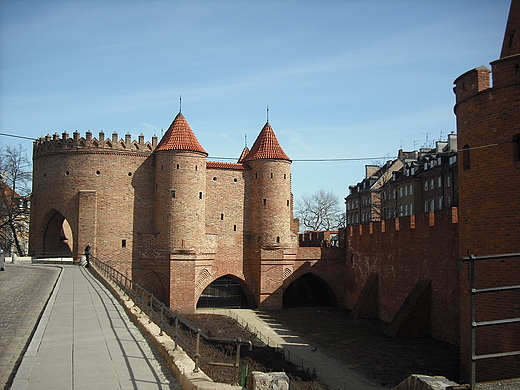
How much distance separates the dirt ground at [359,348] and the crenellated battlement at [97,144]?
446 inches

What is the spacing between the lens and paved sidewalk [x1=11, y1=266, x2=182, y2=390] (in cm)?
745

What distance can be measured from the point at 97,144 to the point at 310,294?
1823 centimetres

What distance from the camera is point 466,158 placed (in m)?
14.0

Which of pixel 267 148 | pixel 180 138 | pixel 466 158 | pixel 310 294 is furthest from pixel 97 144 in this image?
pixel 466 158

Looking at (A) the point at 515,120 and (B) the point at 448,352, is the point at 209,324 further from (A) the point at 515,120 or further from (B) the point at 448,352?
(A) the point at 515,120

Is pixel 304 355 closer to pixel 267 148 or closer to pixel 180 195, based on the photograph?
pixel 180 195

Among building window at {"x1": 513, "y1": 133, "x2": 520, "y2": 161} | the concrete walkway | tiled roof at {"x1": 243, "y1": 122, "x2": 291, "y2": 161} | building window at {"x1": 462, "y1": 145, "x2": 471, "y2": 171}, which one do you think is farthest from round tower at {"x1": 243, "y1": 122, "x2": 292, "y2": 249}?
building window at {"x1": 513, "y1": 133, "x2": 520, "y2": 161}

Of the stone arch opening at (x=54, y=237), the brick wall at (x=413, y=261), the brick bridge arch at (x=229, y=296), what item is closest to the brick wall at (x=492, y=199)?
the brick wall at (x=413, y=261)

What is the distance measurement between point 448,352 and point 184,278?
55.8 ft

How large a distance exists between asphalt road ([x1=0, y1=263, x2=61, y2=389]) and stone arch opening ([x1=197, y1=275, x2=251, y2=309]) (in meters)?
12.0

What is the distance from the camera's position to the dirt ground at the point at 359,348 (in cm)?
1692

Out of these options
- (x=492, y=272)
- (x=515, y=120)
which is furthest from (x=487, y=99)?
(x=492, y=272)

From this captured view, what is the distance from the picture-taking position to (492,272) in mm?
12602

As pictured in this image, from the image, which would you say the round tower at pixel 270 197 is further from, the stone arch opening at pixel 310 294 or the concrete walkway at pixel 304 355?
the concrete walkway at pixel 304 355
